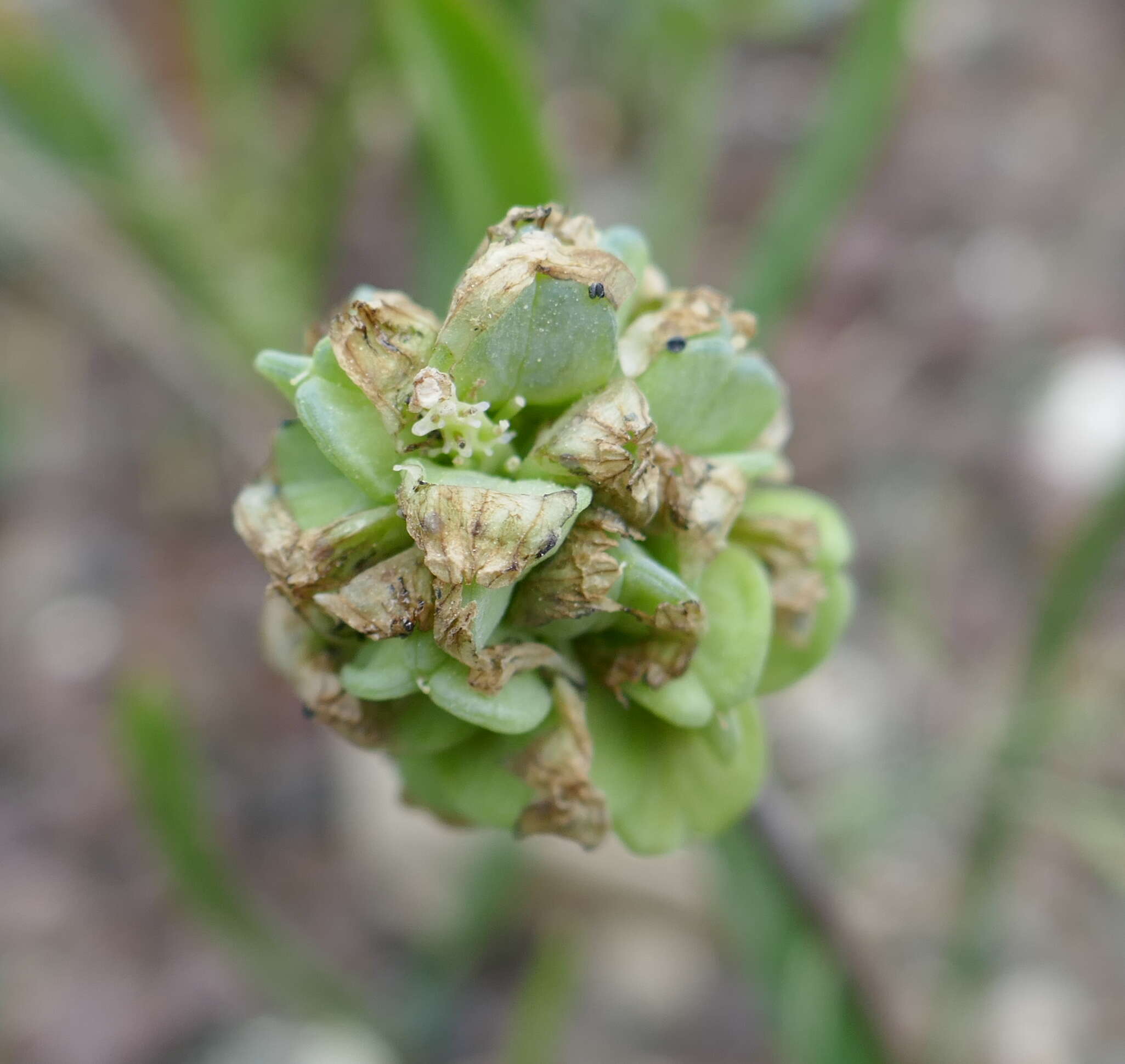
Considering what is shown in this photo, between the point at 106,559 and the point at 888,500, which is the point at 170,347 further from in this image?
the point at 888,500

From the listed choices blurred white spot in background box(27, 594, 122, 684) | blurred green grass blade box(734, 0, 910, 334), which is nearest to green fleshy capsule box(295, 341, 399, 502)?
blurred green grass blade box(734, 0, 910, 334)

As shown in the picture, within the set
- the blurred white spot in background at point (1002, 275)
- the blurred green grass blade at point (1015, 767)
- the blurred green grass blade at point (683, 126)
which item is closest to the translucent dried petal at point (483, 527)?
the blurred green grass blade at point (1015, 767)

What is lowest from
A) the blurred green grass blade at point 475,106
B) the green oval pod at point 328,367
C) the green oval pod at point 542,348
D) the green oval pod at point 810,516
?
the green oval pod at point 328,367

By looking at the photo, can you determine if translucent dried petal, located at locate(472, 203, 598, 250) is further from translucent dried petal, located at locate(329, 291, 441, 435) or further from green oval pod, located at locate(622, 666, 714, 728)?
green oval pod, located at locate(622, 666, 714, 728)

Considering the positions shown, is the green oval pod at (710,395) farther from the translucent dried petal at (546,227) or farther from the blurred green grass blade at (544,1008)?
the blurred green grass blade at (544,1008)

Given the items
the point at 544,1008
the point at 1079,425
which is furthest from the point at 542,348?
the point at 1079,425

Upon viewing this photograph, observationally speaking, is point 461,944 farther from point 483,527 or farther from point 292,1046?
point 483,527

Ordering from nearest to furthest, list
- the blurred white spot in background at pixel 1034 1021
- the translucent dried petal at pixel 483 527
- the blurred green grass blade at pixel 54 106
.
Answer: the translucent dried petal at pixel 483 527, the blurred white spot in background at pixel 1034 1021, the blurred green grass blade at pixel 54 106

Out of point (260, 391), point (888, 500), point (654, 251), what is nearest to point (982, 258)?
point (888, 500)
